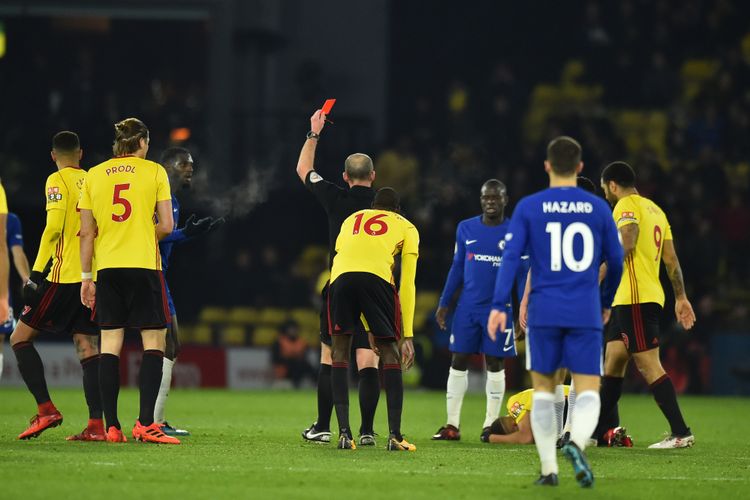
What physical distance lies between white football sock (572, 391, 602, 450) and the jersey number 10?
761mm

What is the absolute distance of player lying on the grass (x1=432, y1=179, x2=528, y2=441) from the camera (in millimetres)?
11617

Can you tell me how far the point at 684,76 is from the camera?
26672 millimetres

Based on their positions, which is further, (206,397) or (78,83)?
(78,83)

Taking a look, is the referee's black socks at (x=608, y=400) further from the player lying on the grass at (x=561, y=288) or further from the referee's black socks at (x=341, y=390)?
the player lying on the grass at (x=561, y=288)

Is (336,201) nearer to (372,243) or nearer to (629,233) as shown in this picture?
(372,243)

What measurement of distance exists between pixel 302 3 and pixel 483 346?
18.0 meters

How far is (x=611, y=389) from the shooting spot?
10.7 metres

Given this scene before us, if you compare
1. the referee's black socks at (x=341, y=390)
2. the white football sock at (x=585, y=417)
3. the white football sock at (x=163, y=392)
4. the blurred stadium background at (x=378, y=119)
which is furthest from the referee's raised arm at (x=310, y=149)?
the blurred stadium background at (x=378, y=119)

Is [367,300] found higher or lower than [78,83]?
lower

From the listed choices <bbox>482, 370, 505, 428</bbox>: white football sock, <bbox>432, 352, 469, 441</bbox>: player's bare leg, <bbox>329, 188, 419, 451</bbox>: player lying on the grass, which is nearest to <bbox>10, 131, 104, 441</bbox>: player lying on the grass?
<bbox>329, 188, 419, 451</bbox>: player lying on the grass

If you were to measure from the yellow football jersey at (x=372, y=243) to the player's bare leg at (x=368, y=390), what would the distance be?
0.64 m

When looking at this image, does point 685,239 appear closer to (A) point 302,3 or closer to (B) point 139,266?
(A) point 302,3

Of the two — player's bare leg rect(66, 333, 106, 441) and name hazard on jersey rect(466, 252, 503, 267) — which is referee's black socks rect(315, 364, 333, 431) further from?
name hazard on jersey rect(466, 252, 503, 267)

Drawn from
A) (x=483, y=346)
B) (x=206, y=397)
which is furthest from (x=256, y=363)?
(x=483, y=346)
